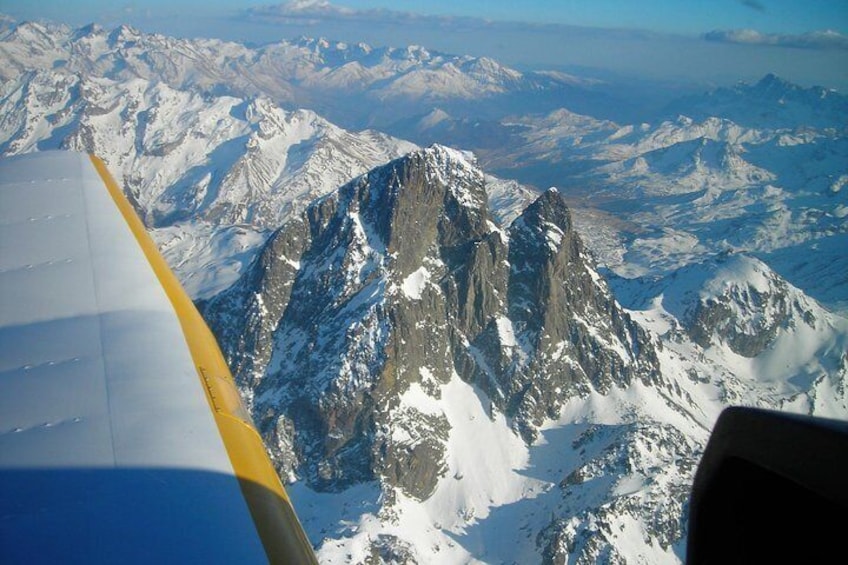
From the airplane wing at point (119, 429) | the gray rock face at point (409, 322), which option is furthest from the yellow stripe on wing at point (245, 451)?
the gray rock face at point (409, 322)

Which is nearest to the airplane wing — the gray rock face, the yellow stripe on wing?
the yellow stripe on wing

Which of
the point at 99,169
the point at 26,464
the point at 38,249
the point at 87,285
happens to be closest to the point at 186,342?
the point at 87,285

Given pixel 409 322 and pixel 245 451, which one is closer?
pixel 245 451

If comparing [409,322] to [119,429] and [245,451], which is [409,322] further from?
[119,429]

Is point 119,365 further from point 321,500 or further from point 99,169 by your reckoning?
point 321,500

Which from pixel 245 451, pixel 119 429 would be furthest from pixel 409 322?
pixel 119 429

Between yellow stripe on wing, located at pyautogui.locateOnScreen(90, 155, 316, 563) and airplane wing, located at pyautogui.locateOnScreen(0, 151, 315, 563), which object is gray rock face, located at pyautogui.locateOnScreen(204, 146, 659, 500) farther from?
yellow stripe on wing, located at pyautogui.locateOnScreen(90, 155, 316, 563)

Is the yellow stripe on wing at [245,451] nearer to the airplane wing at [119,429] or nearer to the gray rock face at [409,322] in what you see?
the airplane wing at [119,429]
